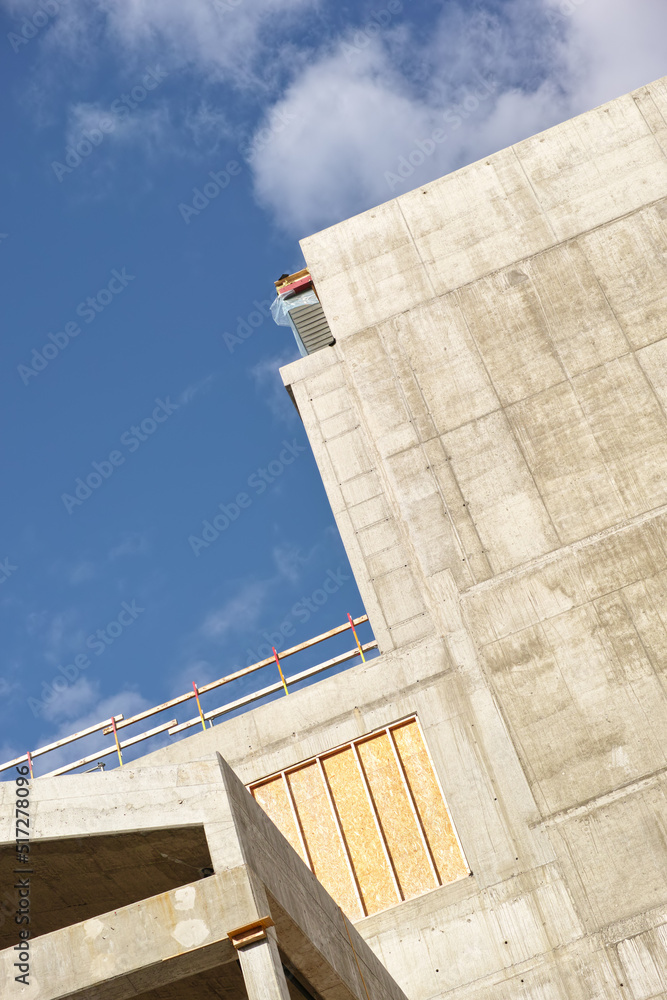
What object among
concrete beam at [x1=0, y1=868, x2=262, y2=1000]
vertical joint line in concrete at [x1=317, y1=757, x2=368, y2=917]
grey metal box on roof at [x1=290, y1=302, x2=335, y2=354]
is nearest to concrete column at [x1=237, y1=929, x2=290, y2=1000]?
concrete beam at [x1=0, y1=868, x2=262, y2=1000]

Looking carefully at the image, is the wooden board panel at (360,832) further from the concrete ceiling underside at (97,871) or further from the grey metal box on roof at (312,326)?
the grey metal box on roof at (312,326)

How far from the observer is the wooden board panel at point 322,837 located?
61.5 ft

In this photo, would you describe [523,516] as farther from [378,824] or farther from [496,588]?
[378,824]

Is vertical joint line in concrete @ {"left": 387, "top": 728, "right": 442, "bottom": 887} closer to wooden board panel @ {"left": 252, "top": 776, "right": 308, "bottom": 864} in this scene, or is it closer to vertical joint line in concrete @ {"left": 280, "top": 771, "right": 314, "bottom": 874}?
vertical joint line in concrete @ {"left": 280, "top": 771, "right": 314, "bottom": 874}

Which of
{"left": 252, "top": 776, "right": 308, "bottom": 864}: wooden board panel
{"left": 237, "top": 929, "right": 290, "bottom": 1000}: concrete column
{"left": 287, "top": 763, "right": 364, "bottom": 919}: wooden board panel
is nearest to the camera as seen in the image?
{"left": 237, "top": 929, "right": 290, "bottom": 1000}: concrete column

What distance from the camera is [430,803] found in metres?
19.3

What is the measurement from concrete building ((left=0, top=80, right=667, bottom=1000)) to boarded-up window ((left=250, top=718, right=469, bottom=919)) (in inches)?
1.7

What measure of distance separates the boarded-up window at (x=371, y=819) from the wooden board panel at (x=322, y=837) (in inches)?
0.7

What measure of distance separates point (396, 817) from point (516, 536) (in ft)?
21.2

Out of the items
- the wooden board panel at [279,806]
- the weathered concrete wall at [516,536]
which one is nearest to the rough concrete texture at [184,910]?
the weathered concrete wall at [516,536]

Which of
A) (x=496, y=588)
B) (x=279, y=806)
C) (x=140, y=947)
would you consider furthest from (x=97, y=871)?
(x=496, y=588)

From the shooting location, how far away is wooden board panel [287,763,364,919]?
738 inches

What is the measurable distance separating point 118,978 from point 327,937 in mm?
3018

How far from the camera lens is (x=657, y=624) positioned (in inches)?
782
